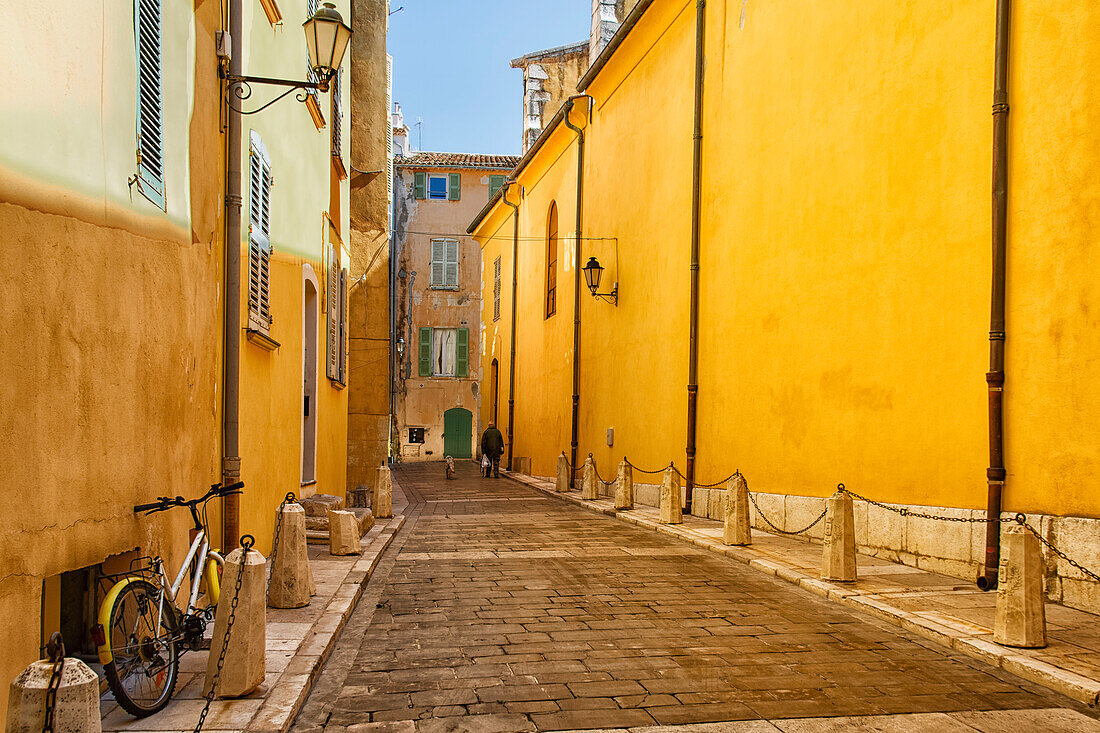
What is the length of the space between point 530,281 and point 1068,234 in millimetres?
21013

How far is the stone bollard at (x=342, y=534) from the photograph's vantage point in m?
9.45

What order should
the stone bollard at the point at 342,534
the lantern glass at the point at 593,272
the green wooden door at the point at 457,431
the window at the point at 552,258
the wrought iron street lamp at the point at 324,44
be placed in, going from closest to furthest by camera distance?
the wrought iron street lamp at the point at 324,44
the stone bollard at the point at 342,534
the lantern glass at the point at 593,272
the window at the point at 552,258
the green wooden door at the point at 457,431

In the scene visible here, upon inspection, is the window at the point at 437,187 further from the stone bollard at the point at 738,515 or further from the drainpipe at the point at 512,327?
the stone bollard at the point at 738,515

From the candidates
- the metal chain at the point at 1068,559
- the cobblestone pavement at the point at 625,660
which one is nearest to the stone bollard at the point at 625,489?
the cobblestone pavement at the point at 625,660

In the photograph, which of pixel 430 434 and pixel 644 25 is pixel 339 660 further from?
pixel 430 434

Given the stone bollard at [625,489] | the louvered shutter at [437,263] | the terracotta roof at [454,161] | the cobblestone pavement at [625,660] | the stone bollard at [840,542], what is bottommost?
the stone bollard at [625,489]

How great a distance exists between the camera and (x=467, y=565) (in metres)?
9.56

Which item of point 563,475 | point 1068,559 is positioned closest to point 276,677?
point 1068,559

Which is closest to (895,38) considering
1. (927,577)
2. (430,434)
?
(927,577)

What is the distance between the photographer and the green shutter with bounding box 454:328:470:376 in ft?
126

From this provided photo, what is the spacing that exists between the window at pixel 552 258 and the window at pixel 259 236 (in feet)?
52.8

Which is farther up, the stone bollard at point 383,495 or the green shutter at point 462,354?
the green shutter at point 462,354

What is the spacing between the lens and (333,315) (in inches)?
552

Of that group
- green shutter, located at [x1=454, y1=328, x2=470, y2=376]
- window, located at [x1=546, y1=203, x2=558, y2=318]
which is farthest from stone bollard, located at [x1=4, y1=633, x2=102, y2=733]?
green shutter, located at [x1=454, y1=328, x2=470, y2=376]
